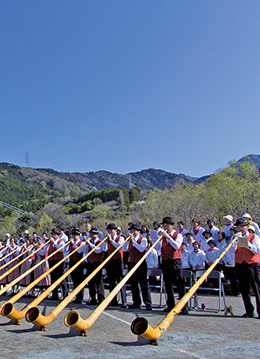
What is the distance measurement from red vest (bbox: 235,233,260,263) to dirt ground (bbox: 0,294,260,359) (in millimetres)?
1182

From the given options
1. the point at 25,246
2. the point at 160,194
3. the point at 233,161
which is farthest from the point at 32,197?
the point at 25,246

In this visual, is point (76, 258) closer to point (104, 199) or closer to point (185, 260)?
point (185, 260)

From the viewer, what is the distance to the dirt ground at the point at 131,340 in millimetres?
4355

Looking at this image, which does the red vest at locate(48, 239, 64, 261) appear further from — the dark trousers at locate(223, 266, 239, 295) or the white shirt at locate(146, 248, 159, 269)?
the dark trousers at locate(223, 266, 239, 295)

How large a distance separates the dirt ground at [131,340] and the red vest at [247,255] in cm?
118

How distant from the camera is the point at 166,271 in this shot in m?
8.02

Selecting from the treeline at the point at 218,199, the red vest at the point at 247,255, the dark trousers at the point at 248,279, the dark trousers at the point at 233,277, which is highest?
the treeline at the point at 218,199

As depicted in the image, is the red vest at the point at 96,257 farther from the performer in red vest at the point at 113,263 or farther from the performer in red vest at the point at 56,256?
the performer in red vest at the point at 56,256

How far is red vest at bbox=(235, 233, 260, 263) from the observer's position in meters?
7.28

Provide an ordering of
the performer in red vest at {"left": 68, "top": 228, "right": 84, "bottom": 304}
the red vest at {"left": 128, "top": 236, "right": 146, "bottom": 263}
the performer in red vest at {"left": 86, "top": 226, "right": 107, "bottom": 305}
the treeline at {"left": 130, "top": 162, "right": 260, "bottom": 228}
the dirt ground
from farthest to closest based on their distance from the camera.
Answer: the treeline at {"left": 130, "top": 162, "right": 260, "bottom": 228}
the performer in red vest at {"left": 68, "top": 228, "right": 84, "bottom": 304}
the performer in red vest at {"left": 86, "top": 226, "right": 107, "bottom": 305}
the red vest at {"left": 128, "top": 236, "right": 146, "bottom": 263}
the dirt ground

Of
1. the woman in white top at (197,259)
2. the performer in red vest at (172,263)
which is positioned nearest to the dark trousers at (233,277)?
the woman in white top at (197,259)

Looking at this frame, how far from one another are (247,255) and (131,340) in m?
3.41

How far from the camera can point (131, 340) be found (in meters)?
5.18

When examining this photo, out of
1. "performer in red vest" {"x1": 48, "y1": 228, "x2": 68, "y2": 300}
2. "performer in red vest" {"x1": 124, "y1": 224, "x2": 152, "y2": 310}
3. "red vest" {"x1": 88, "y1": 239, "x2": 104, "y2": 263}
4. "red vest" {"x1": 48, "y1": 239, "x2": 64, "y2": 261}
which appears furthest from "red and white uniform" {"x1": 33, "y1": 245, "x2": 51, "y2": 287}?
"performer in red vest" {"x1": 124, "y1": 224, "x2": 152, "y2": 310}
